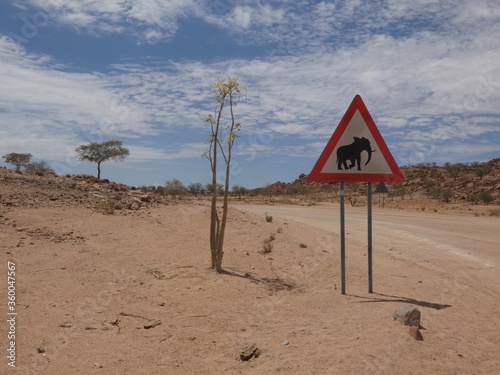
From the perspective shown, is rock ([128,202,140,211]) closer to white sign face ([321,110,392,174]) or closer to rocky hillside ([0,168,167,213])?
rocky hillside ([0,168,167,213])

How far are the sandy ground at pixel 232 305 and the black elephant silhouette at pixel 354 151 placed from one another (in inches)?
68.2

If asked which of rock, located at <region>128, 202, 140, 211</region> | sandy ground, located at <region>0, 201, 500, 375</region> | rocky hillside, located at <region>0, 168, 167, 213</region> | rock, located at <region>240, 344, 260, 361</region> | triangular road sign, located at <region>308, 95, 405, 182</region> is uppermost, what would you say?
triangular road sign, located at <region>308, 95, 405, 182</region>

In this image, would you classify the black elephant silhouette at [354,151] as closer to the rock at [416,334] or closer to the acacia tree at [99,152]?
the rock at [416,334]

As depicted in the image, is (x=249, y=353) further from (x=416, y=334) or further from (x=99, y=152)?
(x=99, y=152)

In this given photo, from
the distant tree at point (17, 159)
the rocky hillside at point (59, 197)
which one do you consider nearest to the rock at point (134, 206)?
the rocky hillside at point (59, 197)

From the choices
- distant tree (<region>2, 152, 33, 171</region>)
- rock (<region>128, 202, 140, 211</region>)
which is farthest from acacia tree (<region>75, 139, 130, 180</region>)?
rock (<region>128, 202, 140, 211</region>)

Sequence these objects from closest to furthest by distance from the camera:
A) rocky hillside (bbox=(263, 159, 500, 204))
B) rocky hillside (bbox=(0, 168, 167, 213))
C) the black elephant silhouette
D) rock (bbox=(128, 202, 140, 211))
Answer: the black elephant silhouette
rocky hillside (bbox=(0, 168, 167, 213))
rock (bbox=(128, 202, 140, 211))
rocky hillside (bbox=(263, 159, 500, 204))

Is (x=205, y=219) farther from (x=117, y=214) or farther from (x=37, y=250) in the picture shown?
(x=37, y=250)

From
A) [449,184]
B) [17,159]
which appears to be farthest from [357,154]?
[449,184]

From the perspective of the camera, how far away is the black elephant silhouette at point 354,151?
6289mm

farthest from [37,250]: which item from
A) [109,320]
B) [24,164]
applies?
[24,164]

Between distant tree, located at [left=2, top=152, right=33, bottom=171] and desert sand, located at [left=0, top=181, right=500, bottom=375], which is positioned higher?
distant tree, located at [left=2, top=152, right=33, bottom=171]

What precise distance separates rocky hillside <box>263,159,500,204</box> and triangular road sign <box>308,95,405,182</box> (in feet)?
137

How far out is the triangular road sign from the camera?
631 centimetres
